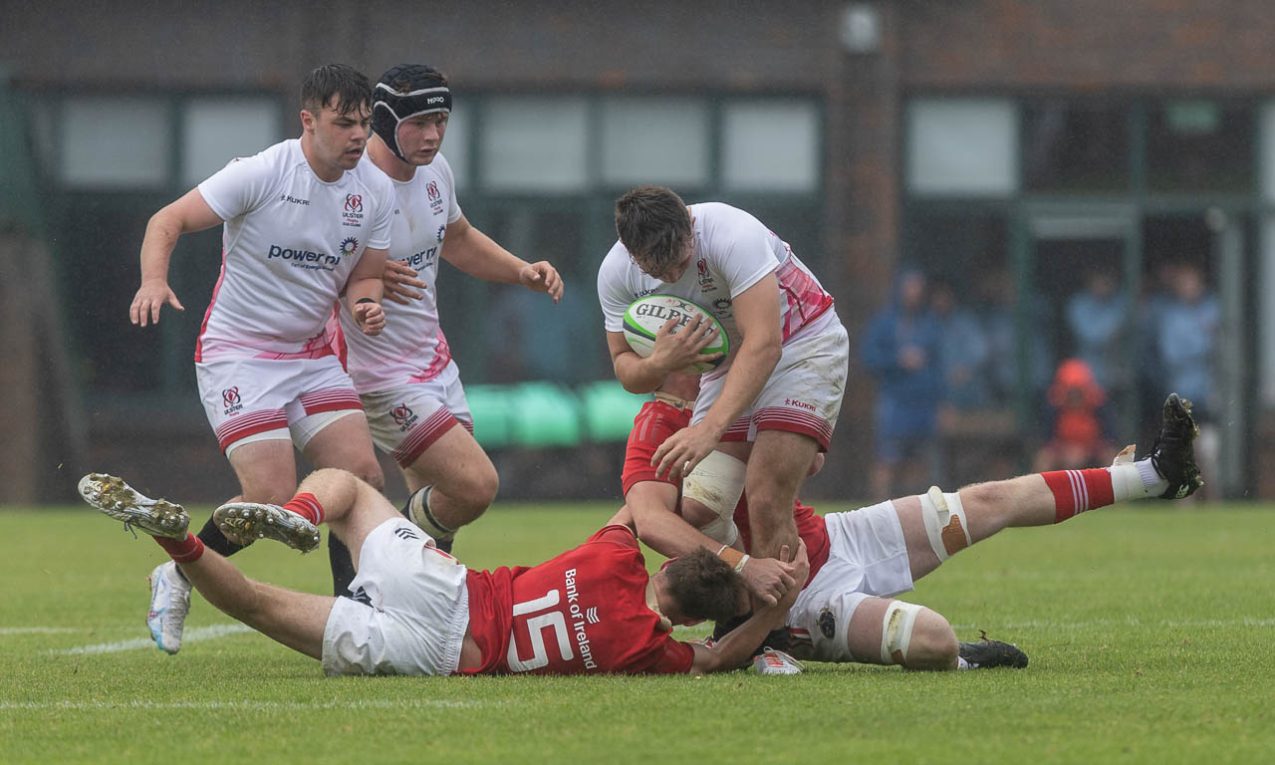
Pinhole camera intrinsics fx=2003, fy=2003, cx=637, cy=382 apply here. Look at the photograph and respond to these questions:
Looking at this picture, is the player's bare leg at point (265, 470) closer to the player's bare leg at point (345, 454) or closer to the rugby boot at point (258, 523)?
the player's bare leg at point (345, 454)

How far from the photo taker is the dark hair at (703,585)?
6332 millimetres

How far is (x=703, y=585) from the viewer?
6328mm

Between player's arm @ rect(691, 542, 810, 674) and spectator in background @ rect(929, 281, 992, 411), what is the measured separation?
13536 mm

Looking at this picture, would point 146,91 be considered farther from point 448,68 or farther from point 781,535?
point 781,535

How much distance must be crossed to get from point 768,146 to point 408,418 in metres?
13.0

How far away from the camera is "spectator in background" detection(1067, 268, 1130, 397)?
2038cm

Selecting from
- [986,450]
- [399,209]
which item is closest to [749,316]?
[399,209]

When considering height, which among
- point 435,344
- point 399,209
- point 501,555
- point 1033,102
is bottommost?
point 501,555

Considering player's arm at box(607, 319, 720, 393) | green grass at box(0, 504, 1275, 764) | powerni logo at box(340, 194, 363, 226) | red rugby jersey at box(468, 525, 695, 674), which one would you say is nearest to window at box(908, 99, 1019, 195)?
green grass at box(0, 504, 1275, 764)

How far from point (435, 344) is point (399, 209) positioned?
0.69 metres

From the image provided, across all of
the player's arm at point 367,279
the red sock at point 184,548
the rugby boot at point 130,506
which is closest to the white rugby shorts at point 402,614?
the red sock at point 184,548

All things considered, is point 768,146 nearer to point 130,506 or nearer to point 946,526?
point 946,526

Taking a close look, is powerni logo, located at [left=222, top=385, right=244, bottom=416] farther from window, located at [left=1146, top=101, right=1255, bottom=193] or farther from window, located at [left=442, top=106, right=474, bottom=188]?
window, located at [left=1146, top=101, right=1255, bottom=193]

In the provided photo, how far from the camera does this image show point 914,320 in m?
19.0
